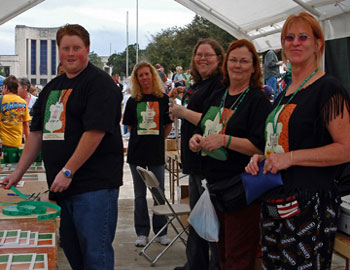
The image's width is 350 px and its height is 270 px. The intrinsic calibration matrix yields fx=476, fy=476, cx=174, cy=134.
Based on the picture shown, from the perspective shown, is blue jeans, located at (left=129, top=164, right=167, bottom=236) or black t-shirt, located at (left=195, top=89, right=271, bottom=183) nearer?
black t-shirt, located at (left=195, top=89, right=271, bottom=183)

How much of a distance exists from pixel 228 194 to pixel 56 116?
987 mm

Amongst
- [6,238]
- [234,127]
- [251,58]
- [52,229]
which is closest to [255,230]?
[234,127]

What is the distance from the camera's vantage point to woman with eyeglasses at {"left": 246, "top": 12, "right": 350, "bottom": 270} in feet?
6.17

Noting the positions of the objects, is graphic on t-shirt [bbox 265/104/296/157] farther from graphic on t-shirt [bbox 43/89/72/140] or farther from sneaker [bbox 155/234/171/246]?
sneaker [bbox 155/234/171/246]

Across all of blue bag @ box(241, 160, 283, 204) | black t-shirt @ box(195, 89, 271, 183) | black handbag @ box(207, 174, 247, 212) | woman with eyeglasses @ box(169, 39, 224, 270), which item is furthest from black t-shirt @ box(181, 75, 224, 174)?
blue bag @ box(241, 160, 283, 204)

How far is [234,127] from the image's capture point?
8.71ft

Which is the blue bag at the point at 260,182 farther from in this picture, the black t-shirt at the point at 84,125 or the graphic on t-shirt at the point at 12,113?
the graphic on t-shirt at the point at 12,113

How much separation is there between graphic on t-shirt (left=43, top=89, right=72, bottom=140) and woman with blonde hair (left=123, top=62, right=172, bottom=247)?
6.97 feet

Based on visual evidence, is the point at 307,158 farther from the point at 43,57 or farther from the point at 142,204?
the point at 43,57

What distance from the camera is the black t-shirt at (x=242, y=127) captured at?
103 inches

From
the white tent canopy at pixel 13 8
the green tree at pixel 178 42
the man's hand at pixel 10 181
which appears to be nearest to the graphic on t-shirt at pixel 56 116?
the man's hand at pixel 10 181

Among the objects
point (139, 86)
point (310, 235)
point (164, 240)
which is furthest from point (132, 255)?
point (310, 235)

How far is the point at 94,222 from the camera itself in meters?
2.43

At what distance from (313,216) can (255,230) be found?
790 mm
